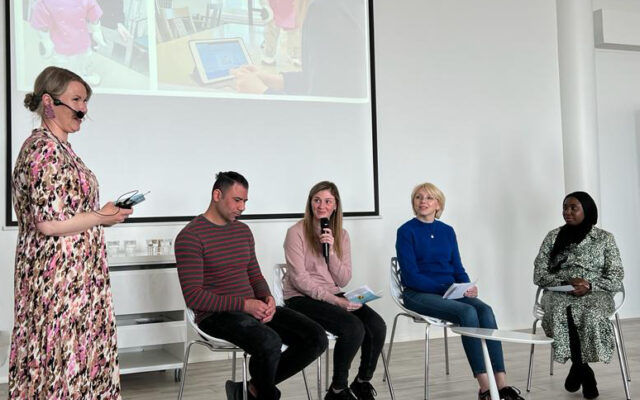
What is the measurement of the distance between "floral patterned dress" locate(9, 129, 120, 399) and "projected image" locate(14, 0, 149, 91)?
258 cm

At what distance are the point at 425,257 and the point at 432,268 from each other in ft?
0.24

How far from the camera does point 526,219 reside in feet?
20.3

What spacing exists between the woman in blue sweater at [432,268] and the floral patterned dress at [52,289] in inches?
79.2

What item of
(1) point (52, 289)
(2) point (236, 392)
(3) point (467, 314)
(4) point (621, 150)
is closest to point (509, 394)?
(3) point (467, 314)

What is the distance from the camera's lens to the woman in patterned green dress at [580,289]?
147 inches

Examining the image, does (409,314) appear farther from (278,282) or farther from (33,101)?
(33,101)

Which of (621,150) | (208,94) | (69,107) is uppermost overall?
(208,94)

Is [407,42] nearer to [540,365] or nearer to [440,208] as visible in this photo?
[440,208]

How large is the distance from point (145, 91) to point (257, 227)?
1194mm

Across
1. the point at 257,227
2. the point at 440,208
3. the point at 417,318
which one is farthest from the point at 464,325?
the point at 257,227

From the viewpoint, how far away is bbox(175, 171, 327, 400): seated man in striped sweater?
309 centimetres

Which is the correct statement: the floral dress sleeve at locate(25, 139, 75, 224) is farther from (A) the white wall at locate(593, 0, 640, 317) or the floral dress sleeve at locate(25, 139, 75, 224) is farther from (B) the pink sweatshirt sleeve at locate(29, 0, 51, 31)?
(A) the white wall at locate(593, 0, 640, 317)

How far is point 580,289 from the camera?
149 inches

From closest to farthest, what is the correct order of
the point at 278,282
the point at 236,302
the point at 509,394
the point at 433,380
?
the point at 236,302
the point at 509,394
the point at 278,282
the point at 433,380
